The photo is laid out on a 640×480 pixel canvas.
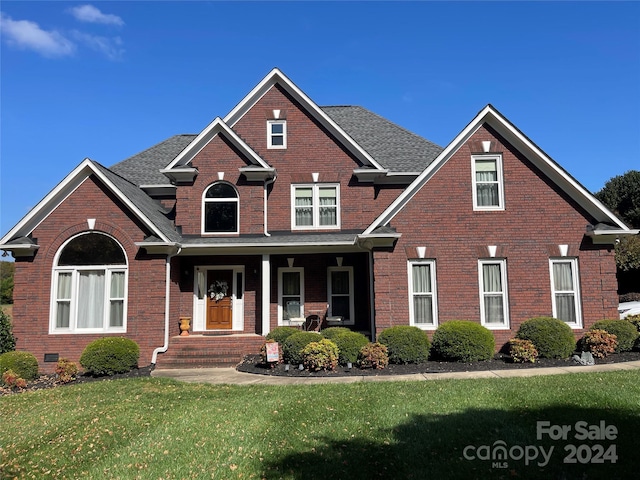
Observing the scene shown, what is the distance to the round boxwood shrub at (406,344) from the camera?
40.3 feet

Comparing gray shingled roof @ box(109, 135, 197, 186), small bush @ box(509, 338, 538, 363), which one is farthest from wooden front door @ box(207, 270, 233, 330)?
small bush @ box(509, 338, 538, 363)

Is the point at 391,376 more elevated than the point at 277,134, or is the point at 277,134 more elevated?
the point at 277,134

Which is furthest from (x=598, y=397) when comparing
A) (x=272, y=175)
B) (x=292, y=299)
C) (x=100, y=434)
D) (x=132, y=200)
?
(x=132, y=200)

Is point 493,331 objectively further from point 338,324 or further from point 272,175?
point 272,175

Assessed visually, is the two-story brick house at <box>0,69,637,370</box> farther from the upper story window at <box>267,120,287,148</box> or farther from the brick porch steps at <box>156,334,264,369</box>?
the upper story window at <box>267,120,287,148</box>

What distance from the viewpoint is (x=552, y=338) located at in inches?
489

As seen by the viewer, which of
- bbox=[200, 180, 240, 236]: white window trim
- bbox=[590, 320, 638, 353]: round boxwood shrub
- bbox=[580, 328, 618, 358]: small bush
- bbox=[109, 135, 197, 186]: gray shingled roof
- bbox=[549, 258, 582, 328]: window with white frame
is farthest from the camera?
bbox=[109, 135, 197, 186]: gray shingled roof

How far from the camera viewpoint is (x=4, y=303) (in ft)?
112

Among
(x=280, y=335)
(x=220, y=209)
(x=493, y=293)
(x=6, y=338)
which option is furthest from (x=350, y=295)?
(x=6, y=338)

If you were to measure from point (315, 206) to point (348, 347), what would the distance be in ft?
21.4

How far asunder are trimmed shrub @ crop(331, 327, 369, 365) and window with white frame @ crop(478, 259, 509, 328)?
4161 mm

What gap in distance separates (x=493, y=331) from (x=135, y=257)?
37.6 ft

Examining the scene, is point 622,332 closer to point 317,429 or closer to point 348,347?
point 348,347

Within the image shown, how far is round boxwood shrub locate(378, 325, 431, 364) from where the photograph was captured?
12297mm
